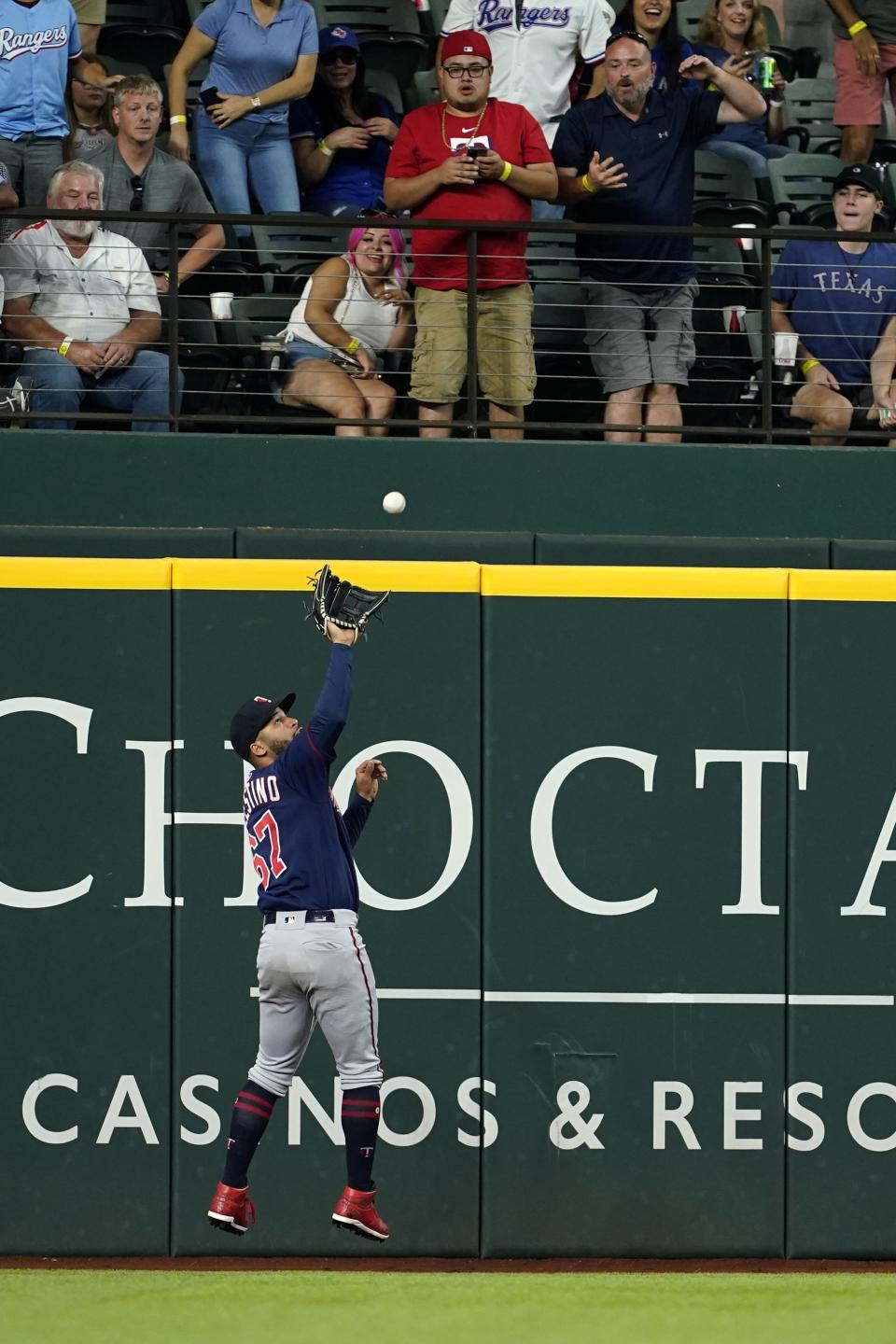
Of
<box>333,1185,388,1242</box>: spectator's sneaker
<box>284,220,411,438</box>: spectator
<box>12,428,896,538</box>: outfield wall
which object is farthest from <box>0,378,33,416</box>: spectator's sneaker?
<box>333,1185,388,1242</box>: spectator's sneaker

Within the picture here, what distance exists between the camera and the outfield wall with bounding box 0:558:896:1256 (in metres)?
7.88

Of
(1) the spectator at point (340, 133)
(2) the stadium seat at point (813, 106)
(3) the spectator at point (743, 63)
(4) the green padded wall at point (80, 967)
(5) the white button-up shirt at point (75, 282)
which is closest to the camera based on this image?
(4) the green padded wall at point (80, 967)

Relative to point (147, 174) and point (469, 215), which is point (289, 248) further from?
point (469, 215)

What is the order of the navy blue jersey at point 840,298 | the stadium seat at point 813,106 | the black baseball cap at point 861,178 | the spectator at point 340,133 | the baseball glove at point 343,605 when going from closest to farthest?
1. the baseball glove at point 343,605
2. the navy blue jersey at point 840,298
3. the black baseball cap at point 861,178
4. the spectator at point 340,133
5. the stadium seat at point 813,106

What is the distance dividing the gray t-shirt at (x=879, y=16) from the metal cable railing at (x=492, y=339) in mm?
1433

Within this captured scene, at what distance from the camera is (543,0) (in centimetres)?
989

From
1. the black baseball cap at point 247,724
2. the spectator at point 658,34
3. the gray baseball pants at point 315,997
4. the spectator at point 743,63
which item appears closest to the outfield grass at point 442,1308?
the gray baseball pants at point 315,997

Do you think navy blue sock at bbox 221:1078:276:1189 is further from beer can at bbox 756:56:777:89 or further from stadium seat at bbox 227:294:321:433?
beer can at bbox 756:56:777:89

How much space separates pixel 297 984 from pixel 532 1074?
1.58 meters

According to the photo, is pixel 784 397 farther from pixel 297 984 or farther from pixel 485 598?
pixel 297 984

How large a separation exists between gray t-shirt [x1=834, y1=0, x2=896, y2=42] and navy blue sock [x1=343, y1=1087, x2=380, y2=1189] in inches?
269

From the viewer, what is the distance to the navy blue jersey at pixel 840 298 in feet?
29.3

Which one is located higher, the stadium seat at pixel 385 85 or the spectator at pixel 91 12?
the spectator at pixel 91 12

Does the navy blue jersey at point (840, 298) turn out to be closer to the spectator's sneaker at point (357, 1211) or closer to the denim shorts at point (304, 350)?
the denim shorts at point (304, 350)
